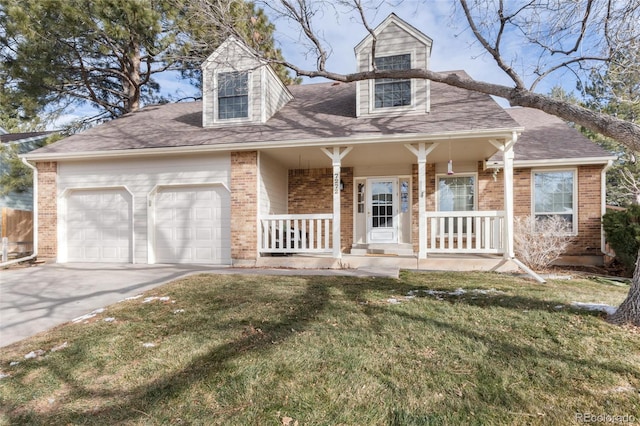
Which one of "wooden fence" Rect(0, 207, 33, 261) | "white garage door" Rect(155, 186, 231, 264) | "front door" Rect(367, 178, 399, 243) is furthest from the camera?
"wooden fence" Rect(0, 207, 33, 261)

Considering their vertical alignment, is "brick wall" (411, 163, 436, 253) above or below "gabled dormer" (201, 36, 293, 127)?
below

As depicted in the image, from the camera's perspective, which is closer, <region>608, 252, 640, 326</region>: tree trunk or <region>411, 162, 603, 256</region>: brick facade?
<region>608, 252, 640, 326</region>: tree trunk

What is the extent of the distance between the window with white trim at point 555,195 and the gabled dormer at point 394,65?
13.4 feet

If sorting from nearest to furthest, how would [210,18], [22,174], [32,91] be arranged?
1. [210,18]
2. [32,91]
3. [22,174]

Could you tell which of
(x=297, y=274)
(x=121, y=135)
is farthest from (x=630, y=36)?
(x=121, y=135)

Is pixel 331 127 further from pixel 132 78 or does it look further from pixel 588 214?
pixel 132 78

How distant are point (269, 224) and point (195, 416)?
6446 mm

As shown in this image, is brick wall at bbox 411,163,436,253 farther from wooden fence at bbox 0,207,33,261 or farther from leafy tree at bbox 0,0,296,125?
wooden fence at bbox 0,207,33,261

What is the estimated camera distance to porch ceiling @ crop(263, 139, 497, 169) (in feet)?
26.5

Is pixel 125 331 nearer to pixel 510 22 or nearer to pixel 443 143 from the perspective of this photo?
pixel 443 143

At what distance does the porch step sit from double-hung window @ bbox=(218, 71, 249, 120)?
16.9 ft

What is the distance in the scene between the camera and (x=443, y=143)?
7953 mm

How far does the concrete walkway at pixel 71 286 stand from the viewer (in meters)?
4.43

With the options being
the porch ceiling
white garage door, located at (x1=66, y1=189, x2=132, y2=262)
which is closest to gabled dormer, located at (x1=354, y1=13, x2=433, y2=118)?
the porch ceiling
